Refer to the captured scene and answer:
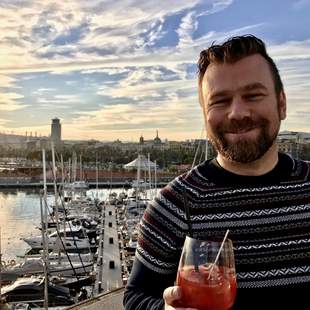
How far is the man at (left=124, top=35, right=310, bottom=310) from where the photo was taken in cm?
→ 146

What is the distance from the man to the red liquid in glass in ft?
0.93

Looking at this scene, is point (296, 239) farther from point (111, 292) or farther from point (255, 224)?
point (111, 292)

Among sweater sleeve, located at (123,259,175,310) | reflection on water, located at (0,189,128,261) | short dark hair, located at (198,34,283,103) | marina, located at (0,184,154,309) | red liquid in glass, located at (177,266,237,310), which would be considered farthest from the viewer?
reflection on water, located at (0,189,128,261)

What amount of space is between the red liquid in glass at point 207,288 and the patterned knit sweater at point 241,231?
0.93 feet

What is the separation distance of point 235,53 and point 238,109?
167 millimetres

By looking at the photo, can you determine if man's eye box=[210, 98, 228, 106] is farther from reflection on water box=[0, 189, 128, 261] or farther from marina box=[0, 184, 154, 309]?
reflection on water box=[0, 189, 128, 261]

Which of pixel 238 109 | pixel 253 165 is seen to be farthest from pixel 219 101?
pixel 253 165

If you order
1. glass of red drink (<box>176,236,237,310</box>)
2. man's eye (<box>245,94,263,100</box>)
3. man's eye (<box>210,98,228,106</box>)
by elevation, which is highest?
man's eye (<box>245,94,263,100</box>)

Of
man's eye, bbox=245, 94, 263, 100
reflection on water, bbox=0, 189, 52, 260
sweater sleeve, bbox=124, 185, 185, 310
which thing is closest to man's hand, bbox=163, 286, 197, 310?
sweater sleeve, bbox=124, 185, 185, 310

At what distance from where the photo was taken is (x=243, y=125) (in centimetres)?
148

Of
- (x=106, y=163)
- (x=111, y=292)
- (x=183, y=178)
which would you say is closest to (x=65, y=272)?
(x=111, y=292)

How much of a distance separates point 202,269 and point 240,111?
1.66ft

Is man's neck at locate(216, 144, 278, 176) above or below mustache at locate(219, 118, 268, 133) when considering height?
below

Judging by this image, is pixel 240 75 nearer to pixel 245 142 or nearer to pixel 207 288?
pixel 245 142
